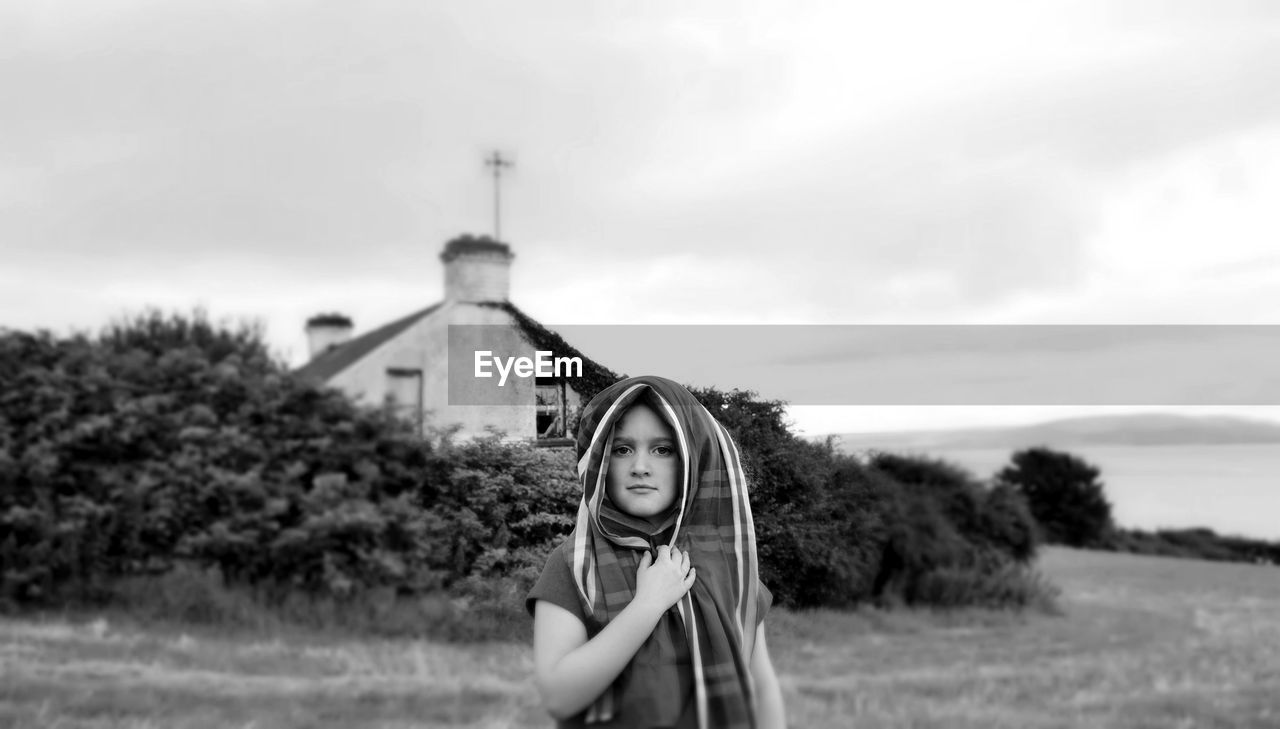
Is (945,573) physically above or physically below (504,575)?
below

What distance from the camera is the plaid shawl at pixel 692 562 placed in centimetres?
183

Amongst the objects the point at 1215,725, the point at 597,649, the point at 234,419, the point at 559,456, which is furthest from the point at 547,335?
the point at 1215,725

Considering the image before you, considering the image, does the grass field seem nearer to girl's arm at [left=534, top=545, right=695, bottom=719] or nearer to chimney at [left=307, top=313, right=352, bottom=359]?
girl's arm at [left=534, top=545, right=695, bottom=719]

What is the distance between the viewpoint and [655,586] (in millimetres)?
1798

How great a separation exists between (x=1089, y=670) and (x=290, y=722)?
5.44 metres

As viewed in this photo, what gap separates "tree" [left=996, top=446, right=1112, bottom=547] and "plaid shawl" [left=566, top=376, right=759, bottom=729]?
36.4ft

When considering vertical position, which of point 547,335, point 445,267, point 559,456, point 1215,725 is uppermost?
point 445,267

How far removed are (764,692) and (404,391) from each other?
4689mm

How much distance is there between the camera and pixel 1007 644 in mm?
9273

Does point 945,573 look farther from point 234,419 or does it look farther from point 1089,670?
point 234,419

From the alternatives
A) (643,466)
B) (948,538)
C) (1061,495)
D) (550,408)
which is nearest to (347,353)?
(550,408)

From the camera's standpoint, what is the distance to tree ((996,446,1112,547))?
1256 cm

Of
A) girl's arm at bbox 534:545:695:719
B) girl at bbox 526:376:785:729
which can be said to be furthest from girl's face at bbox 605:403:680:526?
girl's arm at bbox 534:545:695:719
